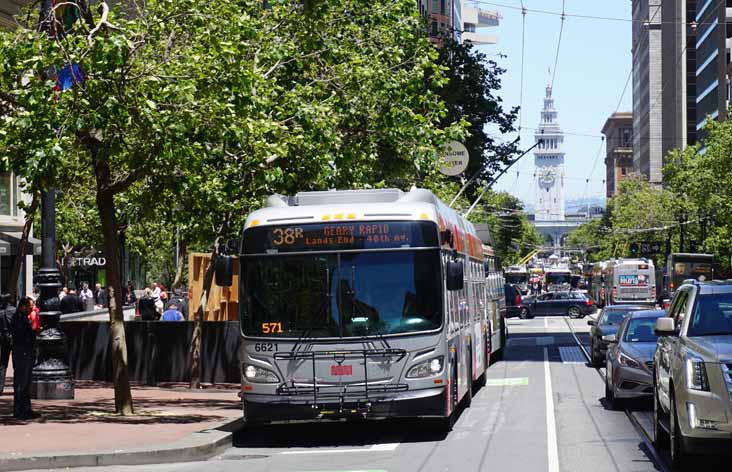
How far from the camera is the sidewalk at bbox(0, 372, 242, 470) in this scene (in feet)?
44.5

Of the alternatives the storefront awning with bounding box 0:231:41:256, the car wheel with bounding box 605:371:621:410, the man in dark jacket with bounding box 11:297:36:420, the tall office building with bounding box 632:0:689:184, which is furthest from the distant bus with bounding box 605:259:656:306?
the tall office building with bounding box 632:0:689:184

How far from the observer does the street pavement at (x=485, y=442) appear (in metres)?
13.2

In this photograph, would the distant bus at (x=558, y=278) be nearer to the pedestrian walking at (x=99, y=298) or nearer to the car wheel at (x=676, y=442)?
the pedestrian walking at (x=99, y=298)

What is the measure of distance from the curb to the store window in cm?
2726

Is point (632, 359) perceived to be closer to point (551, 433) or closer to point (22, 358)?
point (551, 433)

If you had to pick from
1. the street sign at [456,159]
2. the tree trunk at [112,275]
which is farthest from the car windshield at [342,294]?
the street sign at [456,159]

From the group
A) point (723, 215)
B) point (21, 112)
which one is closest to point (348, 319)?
point (21, 112)

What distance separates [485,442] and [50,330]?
337 inches

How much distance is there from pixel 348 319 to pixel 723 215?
1881 inches

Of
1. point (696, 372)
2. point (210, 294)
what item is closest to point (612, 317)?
point (210, 294)

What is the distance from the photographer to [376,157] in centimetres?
2556

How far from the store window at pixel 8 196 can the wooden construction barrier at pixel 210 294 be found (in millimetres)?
12826

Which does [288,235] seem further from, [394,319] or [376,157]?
[376,157]

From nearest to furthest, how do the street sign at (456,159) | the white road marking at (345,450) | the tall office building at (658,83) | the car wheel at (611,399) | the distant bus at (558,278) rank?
1. the white road marking at (345,450)
2. the car wheel at (611,399)
3. the street sign at (456,159)
4. the distant bus at (558,278)
5. the tall office building at (658,83)
